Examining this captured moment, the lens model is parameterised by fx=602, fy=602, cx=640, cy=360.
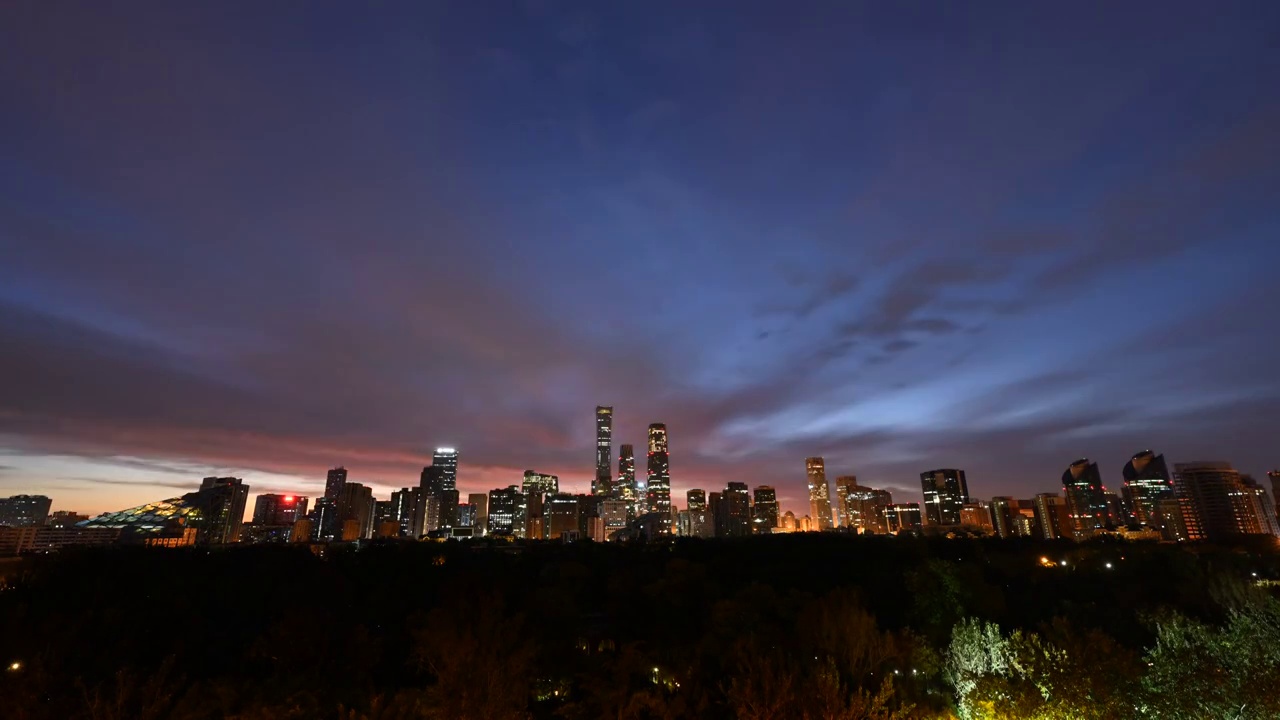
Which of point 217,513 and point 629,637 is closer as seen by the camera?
point 629,637

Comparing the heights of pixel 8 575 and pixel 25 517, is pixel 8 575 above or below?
below

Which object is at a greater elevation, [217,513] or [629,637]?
[217,513]

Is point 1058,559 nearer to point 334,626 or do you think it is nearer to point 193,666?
point 334,626

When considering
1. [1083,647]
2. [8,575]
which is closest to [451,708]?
[1083,647]

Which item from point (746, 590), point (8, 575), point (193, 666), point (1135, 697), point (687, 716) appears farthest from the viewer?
point (8, 575)

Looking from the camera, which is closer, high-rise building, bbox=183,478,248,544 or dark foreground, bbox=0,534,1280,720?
dark foreground, bbox=0,534,1280,720
